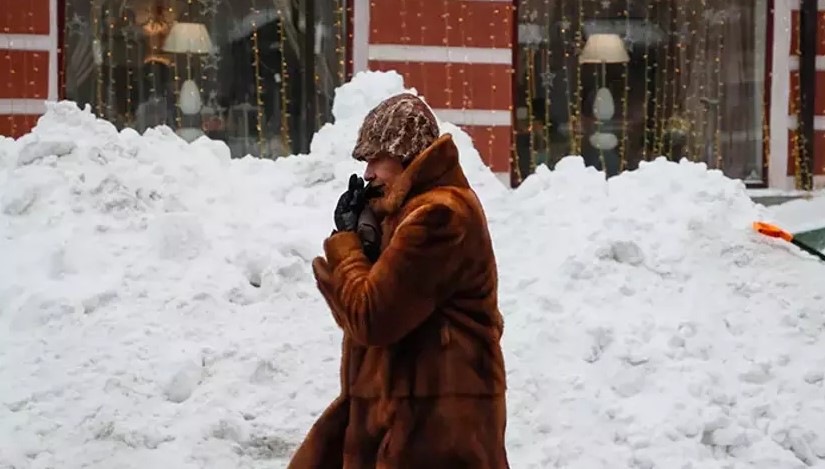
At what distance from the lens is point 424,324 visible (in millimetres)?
3590

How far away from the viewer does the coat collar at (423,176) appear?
3.61 meters

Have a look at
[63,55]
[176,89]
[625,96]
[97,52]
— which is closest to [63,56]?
[63,55]

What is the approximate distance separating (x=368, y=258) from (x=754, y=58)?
9.19 meters

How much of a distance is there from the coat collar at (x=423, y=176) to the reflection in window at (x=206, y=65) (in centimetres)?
763

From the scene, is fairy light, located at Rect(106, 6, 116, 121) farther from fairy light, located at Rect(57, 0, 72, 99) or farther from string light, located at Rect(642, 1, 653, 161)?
string light, located at Rect(642, 1, 653, 161)

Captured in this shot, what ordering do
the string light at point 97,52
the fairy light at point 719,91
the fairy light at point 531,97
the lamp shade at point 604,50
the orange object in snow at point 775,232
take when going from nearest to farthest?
1. the orange object in snow at point 775,232
2. the string light at point 97,52
3. the fairy light at point 531,97
4. the lamp shade at point 604,50
5. the fairy light at point 719,91

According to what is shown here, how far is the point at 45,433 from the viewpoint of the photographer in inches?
242

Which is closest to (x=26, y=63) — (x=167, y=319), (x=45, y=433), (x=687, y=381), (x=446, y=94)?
(x=446, y=94)

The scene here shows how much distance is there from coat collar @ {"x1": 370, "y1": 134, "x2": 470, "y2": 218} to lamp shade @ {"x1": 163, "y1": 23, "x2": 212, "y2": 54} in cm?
791

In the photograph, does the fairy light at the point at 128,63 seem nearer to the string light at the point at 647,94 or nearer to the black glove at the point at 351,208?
the string light at the point at 647,94

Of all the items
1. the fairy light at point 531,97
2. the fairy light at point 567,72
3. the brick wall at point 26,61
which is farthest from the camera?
the fairy light at point 567,72

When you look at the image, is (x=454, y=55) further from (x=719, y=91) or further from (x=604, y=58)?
(x=719, y=91)

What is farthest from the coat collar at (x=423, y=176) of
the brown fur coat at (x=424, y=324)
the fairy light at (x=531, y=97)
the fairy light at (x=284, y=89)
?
the fairy light at (x=531, y=97)

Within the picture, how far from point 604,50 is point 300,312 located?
5734 mm
